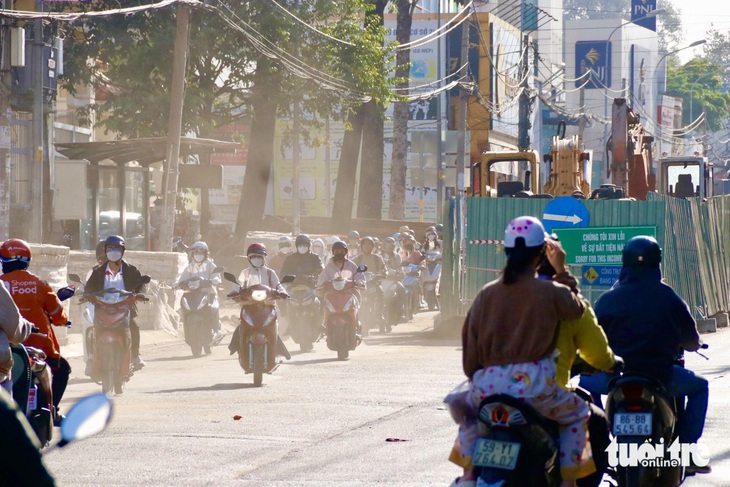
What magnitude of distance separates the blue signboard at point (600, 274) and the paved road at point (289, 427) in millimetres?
3092

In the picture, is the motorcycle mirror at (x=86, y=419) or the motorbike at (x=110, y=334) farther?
the motorbike at (x=110, y=334)

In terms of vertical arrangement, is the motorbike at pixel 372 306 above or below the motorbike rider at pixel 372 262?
below

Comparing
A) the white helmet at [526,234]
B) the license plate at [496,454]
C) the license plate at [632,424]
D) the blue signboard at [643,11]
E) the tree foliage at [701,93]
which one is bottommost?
the license plate at [632,424]

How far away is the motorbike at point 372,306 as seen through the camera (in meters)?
24.0

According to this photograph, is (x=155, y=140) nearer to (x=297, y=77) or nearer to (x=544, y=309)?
(x=297, y=77)

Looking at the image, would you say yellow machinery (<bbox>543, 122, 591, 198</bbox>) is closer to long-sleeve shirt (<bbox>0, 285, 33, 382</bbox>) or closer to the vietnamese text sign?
the vietnamese text sign

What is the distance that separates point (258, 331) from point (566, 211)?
707 centimetres

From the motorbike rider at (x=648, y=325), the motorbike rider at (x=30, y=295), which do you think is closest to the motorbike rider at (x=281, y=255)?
the motorbike rider at (x=30, y=295)

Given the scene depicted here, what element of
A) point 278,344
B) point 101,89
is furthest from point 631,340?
point 101,89

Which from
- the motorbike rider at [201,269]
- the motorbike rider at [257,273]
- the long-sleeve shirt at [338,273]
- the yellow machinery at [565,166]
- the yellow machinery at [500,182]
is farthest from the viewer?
the yellow machinery at [565,166]

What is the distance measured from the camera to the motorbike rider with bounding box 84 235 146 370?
13.7 metres

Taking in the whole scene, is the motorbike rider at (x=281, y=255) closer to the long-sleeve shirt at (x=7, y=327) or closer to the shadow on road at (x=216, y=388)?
the shadow on road at (x=216, y=388)

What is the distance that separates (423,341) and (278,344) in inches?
243

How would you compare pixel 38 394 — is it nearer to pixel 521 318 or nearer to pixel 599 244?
pixel 521 318
